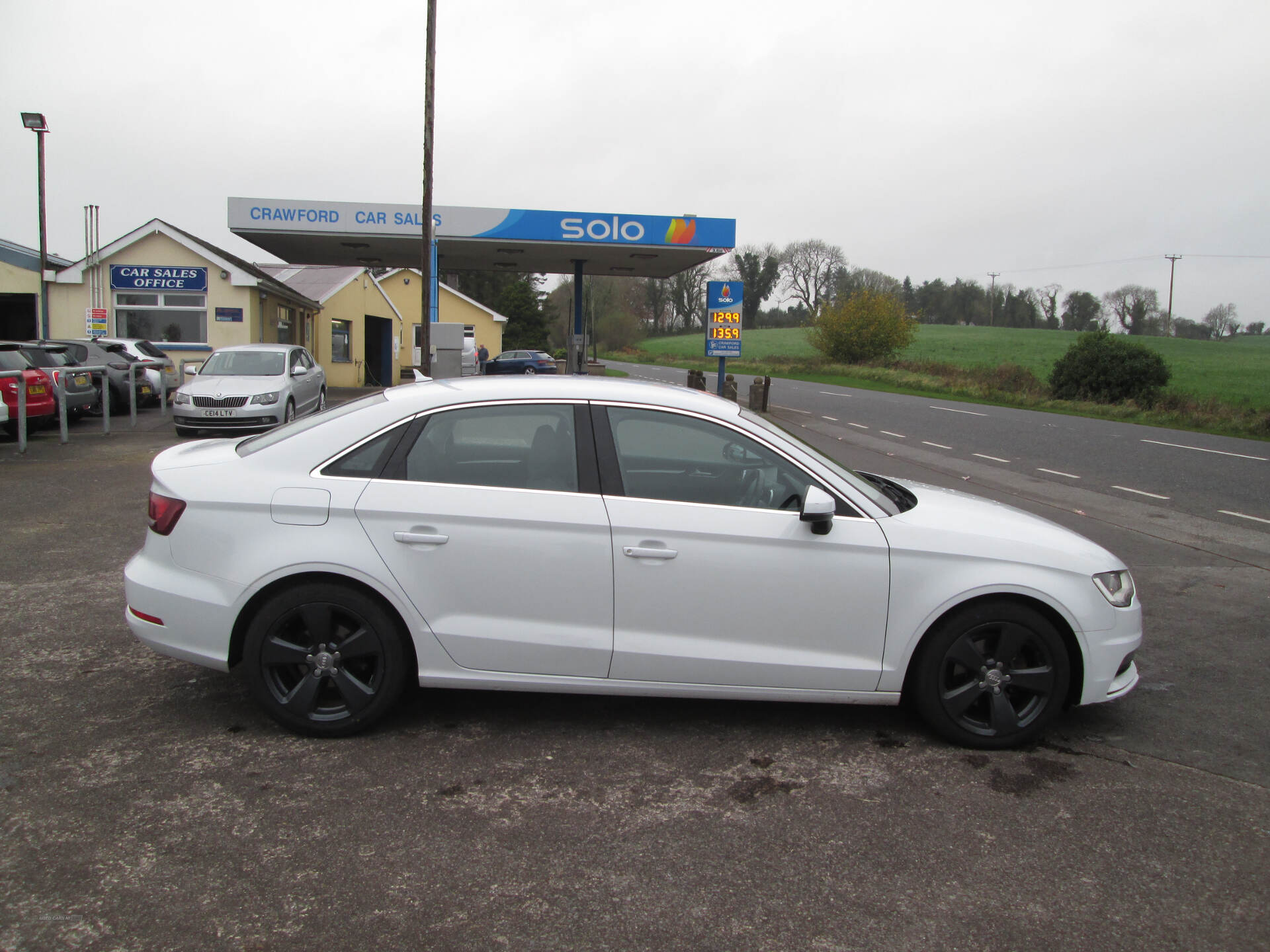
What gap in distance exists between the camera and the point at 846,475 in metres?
4.34

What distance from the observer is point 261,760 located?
383 cm

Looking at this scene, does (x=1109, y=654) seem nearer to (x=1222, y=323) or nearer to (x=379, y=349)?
(x=379, y=349)

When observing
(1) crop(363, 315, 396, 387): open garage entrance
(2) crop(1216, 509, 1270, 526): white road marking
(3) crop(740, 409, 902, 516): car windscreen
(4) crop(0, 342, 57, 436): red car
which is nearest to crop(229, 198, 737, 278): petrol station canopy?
(4) crop(0, 342, 57, 436): red car

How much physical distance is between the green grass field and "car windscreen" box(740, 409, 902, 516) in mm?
26323

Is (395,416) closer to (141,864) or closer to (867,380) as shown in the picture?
(141,864)

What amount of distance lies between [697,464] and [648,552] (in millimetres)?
523

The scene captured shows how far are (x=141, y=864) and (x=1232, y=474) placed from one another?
15.8 meters

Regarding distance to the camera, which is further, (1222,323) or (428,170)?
(1222,323)

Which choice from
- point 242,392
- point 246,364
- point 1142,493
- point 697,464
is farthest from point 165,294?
point 697,464

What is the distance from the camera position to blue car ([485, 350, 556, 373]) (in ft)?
146

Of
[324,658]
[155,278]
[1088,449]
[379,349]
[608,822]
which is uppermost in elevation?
[155,278]

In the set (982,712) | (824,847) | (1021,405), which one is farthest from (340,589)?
(1021,405)

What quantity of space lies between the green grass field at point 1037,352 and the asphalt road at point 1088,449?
7.64 m

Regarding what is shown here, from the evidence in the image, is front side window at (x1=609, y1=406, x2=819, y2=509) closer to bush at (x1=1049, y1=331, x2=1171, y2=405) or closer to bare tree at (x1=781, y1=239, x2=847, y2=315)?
bush at (x1=1049, y1=331, x2=1171, y2=405)
